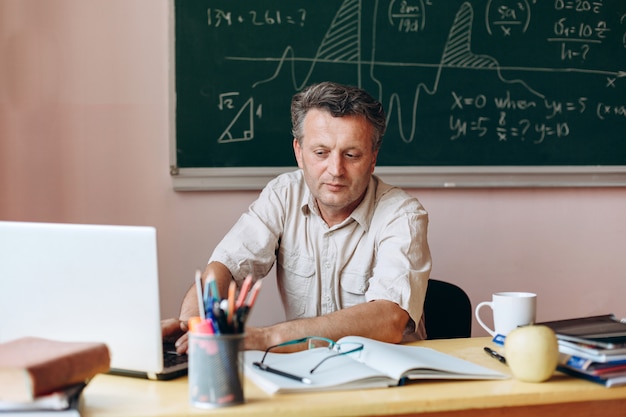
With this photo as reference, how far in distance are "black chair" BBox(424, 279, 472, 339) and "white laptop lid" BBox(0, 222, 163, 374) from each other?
109cm

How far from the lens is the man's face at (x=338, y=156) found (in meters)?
2.10

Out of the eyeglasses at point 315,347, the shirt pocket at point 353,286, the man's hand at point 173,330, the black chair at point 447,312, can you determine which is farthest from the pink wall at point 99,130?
the eyeglasses at point 315,347

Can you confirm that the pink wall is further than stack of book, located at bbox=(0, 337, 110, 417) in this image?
Yes

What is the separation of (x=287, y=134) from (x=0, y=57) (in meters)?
1.03

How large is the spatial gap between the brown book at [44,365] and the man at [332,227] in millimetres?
700

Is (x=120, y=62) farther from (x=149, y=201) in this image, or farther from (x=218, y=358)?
(x=218, y=358)

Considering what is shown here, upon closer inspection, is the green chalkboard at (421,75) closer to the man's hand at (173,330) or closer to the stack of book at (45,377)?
the man's hand at (173,330)

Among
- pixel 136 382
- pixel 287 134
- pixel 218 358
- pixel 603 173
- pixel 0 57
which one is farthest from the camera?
pixel 603 173

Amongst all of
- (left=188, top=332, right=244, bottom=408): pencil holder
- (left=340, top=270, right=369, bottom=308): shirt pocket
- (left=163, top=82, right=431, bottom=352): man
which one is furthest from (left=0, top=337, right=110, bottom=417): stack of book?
(left=340, top=270, right=369, bottom=308): shirt pocket

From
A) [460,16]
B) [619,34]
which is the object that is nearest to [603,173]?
[619,34]

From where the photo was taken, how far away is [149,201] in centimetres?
267

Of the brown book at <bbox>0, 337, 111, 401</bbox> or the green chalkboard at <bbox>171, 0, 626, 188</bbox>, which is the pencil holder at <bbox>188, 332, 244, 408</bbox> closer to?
the brown book at <bbox>0, 337, 111, 401</bbox>

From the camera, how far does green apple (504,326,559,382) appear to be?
1323mm

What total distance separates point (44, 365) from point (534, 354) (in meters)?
0.82
